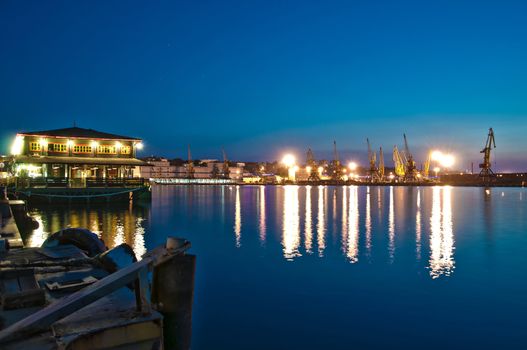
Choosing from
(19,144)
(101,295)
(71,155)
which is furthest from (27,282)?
(19,144)

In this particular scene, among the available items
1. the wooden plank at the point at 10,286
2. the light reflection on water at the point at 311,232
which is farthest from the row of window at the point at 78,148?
the wooden plank at the point at 10,286

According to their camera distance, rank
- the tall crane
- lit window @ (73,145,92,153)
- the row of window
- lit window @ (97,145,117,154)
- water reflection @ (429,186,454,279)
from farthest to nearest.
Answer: the tall crane → lit window @ (97,145,117,154) → lit window @ (73,145,92,153) → the row of window → water reflection @ (429,186,454,279)

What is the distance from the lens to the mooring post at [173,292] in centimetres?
730

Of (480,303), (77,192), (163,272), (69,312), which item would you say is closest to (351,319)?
(480,303)

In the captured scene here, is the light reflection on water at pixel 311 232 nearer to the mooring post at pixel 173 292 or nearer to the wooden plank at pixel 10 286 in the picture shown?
the mooring post at pixel 173 292

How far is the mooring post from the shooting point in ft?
23.9

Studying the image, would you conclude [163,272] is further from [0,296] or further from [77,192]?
[77,192]

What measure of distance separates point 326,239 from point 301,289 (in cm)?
1399

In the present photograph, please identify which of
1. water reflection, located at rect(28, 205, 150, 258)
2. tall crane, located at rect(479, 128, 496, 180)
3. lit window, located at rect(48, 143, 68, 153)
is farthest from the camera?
tall crane, located at rect(479, 128, 496, 180)

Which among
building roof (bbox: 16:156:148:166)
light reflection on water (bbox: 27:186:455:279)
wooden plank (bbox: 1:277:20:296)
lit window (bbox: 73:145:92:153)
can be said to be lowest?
light reflection on water (bbox: 27:186:455:279)

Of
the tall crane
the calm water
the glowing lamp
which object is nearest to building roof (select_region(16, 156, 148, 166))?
the glowing lamp

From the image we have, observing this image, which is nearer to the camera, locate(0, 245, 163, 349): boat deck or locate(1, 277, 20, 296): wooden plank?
locate(0, 245, 163, 349): boat deck

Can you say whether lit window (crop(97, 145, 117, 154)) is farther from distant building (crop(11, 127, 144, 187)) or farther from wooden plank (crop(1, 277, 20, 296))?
wooden plank (crop(1, 277, 20, 296))

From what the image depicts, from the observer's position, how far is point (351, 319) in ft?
45.0
